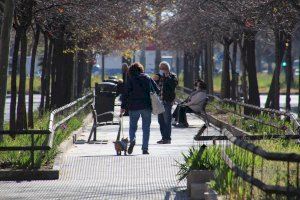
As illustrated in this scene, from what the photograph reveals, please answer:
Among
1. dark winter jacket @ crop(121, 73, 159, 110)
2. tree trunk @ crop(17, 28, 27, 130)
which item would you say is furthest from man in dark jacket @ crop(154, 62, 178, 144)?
dark winter jacket @ crop(121, 73, 159, 110)

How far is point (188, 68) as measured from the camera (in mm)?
70000

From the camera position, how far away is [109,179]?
1599 cm

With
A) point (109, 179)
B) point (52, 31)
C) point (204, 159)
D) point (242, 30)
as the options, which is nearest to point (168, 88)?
point (52, 31)

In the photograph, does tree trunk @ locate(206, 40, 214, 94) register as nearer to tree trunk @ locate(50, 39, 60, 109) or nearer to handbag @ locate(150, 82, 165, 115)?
tree trunk @ locate(50, 39, 60, 109)

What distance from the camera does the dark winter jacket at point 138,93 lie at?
20.1 metres

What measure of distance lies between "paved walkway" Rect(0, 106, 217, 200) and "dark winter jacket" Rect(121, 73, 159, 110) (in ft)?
3.09

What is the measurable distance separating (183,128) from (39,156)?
49.9 feet

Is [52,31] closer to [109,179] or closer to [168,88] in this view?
[168,88]

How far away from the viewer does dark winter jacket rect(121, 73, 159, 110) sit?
66.1 ft

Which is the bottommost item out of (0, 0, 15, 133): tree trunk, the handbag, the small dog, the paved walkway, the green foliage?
the paved walkway

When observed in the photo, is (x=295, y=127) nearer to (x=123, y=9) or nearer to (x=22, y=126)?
(x=22, y=126)

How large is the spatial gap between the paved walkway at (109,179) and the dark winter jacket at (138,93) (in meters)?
0.94

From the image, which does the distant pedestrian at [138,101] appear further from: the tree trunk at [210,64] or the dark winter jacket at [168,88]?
the tree trunk at [210,64]

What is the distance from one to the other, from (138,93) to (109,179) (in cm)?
438
